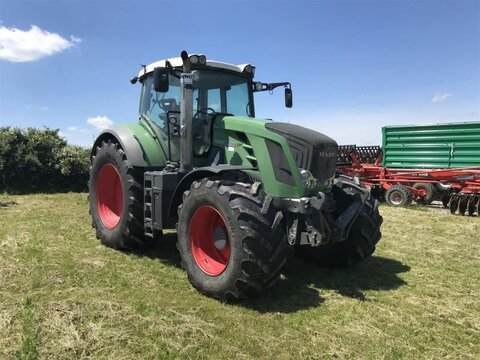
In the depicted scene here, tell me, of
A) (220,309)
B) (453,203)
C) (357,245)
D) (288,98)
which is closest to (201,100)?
(288,98)

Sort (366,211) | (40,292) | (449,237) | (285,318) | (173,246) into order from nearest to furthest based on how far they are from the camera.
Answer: (285,318)
(40,292)
(366,211)
(173,246)
(449,237)

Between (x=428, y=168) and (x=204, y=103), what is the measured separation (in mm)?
10002

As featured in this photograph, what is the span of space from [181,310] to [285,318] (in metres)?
0.93

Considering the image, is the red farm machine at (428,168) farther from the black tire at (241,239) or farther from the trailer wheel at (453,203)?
the black tire at (241,239)

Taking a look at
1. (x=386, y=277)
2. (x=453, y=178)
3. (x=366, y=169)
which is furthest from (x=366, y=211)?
(x=366, y=169)

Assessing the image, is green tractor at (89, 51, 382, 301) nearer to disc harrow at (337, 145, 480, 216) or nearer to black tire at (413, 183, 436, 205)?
disc harrow at (337, 145, 480, 216)

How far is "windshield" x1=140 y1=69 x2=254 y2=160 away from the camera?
562 cm

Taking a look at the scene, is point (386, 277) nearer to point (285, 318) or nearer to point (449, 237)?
point (285, 318)

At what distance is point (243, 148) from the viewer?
5.07 meters

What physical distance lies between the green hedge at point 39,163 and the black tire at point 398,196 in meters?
8.76

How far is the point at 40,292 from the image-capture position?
4301 millimetres

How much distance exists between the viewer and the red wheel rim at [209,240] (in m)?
4.62

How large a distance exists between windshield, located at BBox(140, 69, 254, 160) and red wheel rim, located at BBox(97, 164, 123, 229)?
45.0 inches

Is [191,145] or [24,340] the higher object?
[191,145]
